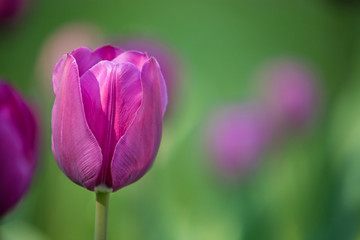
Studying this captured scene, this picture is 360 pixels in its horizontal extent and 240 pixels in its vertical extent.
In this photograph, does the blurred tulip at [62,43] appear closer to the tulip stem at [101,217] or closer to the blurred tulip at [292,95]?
the blurred tulip at [292,95]

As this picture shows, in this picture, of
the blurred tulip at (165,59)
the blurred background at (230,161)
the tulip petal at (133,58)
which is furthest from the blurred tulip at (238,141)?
the tulip petal at (133,58)

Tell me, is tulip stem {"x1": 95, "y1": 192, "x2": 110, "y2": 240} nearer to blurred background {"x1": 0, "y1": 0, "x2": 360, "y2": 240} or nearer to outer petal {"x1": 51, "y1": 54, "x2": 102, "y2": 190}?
outer petal {"x1": 51, "y1": 54, "x2": 102, "y2": 190}

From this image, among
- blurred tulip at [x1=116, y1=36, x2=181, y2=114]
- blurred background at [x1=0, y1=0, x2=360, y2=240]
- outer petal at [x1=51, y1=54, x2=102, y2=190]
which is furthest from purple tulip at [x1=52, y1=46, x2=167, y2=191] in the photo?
blurred tulip at [x1=116, y1=36, x2=181, y2=114]

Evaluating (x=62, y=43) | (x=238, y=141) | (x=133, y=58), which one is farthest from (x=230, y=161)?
(x=133, y=58)

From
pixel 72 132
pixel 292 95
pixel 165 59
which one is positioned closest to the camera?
pixel 72 132


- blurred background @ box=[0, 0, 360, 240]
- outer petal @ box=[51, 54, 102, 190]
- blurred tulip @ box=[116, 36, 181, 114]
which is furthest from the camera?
blurred tulip @ box=[116, 36, 181, 114]

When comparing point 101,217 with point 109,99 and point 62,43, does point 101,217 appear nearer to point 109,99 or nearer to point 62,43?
point 109,99

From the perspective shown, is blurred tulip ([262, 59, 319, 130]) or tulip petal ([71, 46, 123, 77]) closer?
tulip petal ([71, 46, 123, 77])

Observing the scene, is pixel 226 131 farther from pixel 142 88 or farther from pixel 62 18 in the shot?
Answer: pixel 62 18
